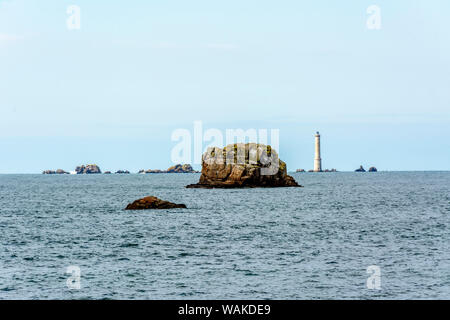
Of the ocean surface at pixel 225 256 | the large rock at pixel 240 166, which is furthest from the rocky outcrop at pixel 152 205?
the large rock at pixel 240 166

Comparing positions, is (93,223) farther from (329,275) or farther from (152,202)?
(329,275)

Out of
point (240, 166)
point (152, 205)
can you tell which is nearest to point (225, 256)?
point (152, 205)

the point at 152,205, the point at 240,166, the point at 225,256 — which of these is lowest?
the point at 225,256

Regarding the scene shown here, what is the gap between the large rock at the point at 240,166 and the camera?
452 ft

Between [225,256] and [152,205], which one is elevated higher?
[152,205]

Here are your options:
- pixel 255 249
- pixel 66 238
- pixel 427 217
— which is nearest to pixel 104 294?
pixel 255 249

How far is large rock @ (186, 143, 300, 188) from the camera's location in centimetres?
13775

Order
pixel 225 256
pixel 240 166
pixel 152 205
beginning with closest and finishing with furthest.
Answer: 1. pixel 225 256
2. pixel 152 205
3. pixel 240 166

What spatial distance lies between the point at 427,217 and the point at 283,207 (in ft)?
75.6

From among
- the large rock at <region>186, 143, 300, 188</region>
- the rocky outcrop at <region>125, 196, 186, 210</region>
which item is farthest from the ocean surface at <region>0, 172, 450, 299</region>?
the large rock at <region>186, 143, 300, 188</region>

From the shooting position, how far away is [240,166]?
137500mm

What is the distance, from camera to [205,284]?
92.4ft

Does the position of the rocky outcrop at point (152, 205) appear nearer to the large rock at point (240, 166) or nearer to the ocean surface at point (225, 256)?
the ocean surface at point (225, 256)

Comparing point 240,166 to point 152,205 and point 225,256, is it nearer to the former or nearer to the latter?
point 152,205
